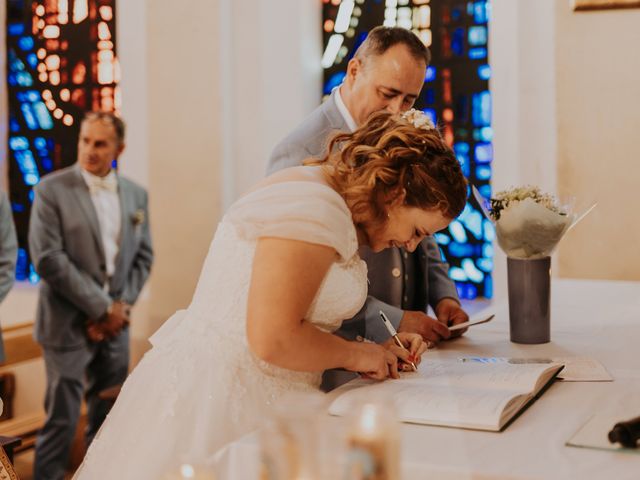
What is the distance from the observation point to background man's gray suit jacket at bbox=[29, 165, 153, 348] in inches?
206

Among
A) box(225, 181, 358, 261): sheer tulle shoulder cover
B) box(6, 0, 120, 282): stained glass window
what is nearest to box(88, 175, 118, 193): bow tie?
box(6, 0, 120, 282): stained glass window

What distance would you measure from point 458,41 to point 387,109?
3.09 m

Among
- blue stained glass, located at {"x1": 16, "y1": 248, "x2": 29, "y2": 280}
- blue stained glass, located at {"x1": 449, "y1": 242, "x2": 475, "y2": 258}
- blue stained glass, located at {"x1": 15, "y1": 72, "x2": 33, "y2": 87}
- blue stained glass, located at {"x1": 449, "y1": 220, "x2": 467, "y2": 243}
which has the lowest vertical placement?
blue stained glass, located at {"x1": 16, "y1": 248, "x2": 29, "y2": 280}

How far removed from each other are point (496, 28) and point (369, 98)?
263 centimetres

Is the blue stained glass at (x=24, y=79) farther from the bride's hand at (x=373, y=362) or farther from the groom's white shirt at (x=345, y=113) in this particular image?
the bride's hand at (x=373, y=362)

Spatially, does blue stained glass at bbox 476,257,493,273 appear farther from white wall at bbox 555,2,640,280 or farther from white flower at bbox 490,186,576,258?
white flower at bbox 490,186,576,258

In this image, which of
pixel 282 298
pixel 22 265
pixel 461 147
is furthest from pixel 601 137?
pixel 22 265

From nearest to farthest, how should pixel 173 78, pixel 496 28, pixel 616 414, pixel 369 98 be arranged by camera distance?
pixel 616 414 < pixel 369 98 < pixel 496 28 < pixel 173 78

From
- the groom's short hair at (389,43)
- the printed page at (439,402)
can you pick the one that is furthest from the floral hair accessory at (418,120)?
the groom's short hair at (389,43)

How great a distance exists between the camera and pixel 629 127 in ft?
17.1

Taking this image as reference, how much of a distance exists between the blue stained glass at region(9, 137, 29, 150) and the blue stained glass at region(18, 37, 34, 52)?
2.21 feet

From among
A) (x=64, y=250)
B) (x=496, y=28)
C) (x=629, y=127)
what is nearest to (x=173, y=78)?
(x=64, y=250)

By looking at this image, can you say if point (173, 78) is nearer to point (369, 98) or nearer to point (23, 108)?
point (23, 108)

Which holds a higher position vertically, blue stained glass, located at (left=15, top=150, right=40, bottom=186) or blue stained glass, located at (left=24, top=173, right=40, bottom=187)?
blue stained glass, located at (left=15, top=150, right=40, bottom=186)
